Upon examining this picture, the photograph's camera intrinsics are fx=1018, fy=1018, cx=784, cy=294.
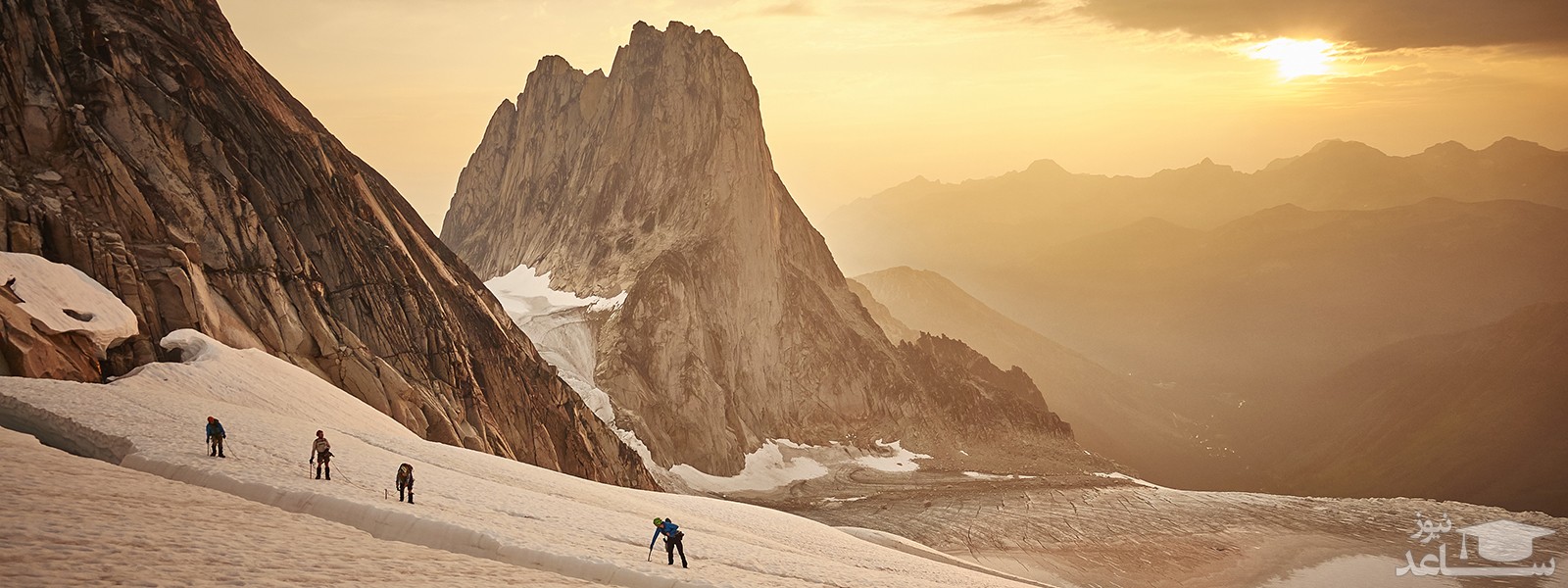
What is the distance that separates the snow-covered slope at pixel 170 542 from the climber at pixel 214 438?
3044mm

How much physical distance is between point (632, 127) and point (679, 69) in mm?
9754

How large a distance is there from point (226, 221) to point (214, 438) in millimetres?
33244

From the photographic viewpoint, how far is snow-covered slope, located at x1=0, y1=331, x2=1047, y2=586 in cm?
2264

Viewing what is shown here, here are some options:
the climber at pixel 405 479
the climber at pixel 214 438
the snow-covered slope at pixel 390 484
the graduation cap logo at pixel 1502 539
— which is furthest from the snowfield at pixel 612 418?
the climber at pixel 405 479

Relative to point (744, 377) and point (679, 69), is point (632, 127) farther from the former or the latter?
point (744, 377)

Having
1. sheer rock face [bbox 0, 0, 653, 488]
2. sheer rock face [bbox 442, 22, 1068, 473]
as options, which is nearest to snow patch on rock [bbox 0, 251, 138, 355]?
sheer rock face [bbox 0, 0, 653, 488]

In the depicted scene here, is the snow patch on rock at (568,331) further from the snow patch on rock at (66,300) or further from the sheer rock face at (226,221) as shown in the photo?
the snow patch on rock at (66,300)

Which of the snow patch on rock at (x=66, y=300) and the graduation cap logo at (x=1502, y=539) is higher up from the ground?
the snow patch on rock at (x=66, y=300)

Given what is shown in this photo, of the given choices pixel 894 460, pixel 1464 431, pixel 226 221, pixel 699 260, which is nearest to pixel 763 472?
pixel 894 460

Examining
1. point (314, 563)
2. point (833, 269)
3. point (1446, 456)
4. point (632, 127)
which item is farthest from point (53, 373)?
point (1446, 456)

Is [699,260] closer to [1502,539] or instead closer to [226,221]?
[226,221]

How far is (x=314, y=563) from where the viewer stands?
17000 mm

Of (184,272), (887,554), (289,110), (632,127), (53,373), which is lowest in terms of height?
(887,554)

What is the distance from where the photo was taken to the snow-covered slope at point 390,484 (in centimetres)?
2264
